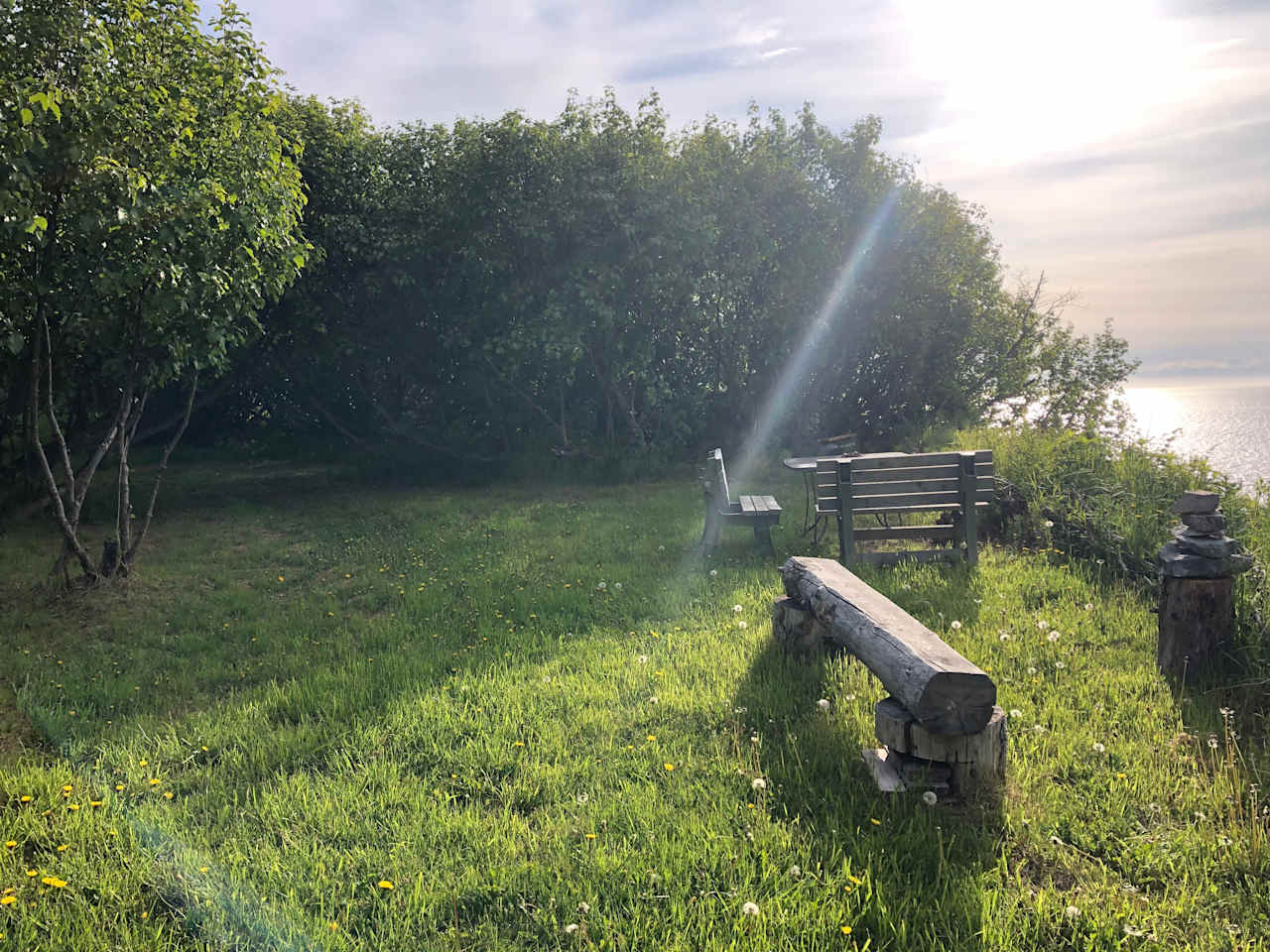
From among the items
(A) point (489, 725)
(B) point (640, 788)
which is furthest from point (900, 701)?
(A) point (489, 725)

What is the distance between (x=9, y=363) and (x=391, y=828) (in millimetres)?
10113

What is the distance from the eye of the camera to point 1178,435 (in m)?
8.59

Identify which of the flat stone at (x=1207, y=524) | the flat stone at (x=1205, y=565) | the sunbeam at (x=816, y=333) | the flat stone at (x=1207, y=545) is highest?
the sunbeam at (x=816, y=333)

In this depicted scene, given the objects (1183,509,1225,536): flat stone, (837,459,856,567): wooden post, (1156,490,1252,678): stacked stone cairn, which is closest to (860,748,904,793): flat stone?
(1156,490,1252,678): stacked stone cairn

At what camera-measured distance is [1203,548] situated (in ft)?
14.7

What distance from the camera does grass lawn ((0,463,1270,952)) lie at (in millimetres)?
2836

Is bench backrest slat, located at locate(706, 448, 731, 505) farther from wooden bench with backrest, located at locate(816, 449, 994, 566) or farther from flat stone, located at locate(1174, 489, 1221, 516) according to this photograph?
flat stone, located at locate(1174, 489, 1221, 516)

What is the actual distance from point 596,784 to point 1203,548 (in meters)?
3.82

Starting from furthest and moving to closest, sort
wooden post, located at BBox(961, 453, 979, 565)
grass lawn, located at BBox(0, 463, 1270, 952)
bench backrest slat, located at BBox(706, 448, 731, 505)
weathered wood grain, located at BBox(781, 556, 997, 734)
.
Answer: bench backrest slat, located at BBox(706, 448, 731, 505), wooden post, located at BBox(961, 453, 979, 565), weathered wood grain, located at BBox(781, 556, 997, 734), grass lawn, located at BBox(0, 463, 1270, 952)

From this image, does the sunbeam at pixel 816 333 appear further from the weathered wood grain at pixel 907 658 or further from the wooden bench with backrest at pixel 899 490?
the weathered wood grain at pixel 907 658

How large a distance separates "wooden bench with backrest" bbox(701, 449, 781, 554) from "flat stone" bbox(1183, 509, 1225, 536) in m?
3.95

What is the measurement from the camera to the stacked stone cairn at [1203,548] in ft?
14.6

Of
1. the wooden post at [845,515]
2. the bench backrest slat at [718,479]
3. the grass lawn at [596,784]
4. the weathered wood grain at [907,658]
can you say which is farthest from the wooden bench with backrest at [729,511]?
the weathered wood grain at [907,658]

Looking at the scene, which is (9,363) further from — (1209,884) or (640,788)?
(1209,884)
